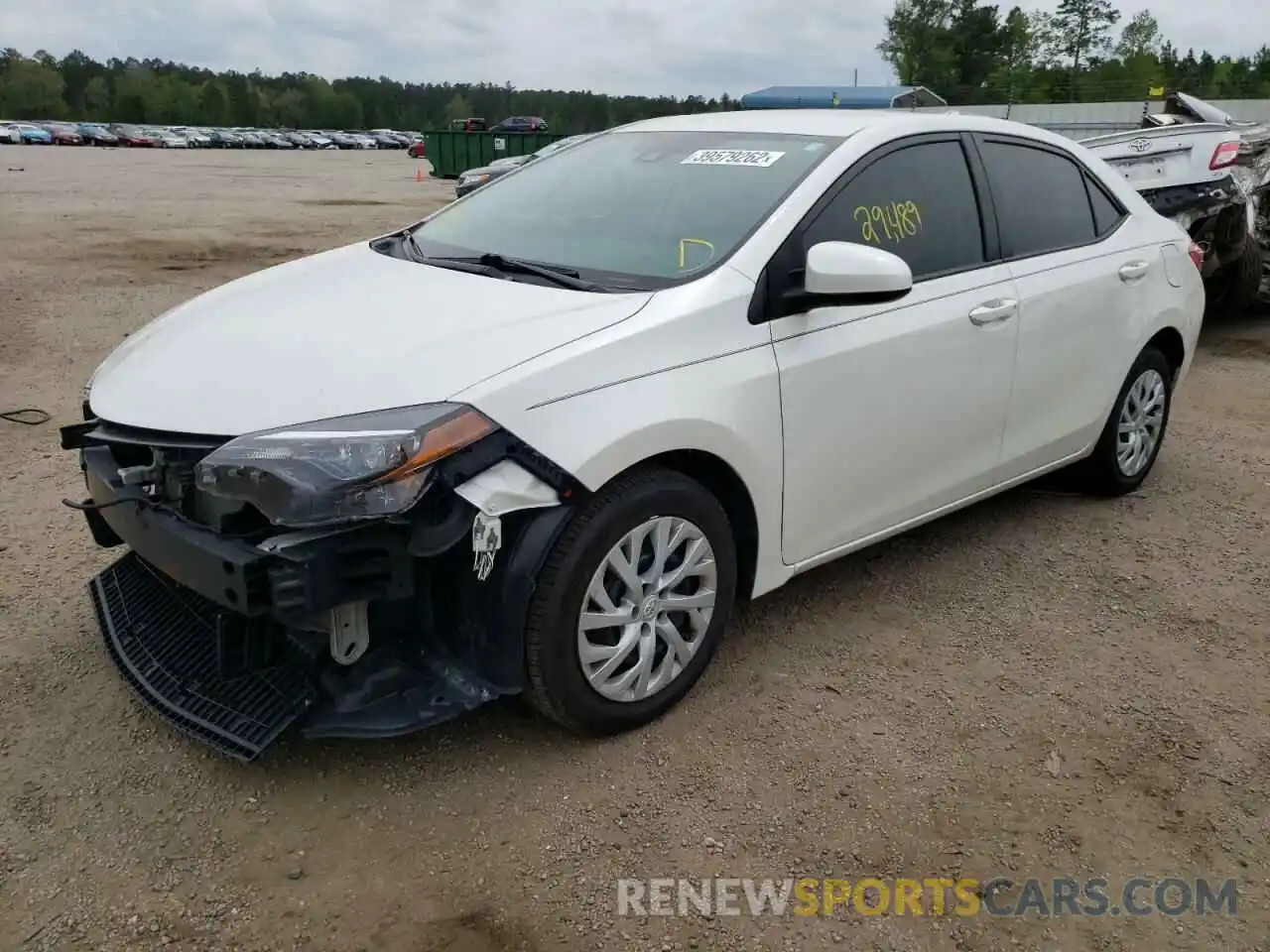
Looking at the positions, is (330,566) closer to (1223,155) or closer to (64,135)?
(1223,155)

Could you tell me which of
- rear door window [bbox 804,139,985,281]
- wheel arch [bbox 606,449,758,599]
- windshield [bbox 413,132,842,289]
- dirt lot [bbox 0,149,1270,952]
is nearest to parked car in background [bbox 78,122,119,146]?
dirt lot [bbox 0,149,1270,952]

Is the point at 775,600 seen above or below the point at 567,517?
below

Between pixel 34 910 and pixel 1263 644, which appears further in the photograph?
pixel 1263 644

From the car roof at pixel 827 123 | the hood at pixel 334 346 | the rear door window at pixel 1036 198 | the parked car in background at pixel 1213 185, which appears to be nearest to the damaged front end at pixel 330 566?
the hood at pixel 334 346

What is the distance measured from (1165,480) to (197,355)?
4448 millimetres

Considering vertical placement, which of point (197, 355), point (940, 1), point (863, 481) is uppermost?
point (940, 1)

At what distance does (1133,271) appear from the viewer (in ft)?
14.7

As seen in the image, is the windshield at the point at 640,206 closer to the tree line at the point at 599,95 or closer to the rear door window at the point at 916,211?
the rear door window at the point at 916,211

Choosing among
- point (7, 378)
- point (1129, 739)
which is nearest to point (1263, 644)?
point (1129, 739)

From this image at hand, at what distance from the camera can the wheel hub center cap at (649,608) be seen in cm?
288

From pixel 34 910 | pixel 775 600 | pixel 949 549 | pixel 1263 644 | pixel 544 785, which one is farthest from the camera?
pixel 949 549

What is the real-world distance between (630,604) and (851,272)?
1103 mm

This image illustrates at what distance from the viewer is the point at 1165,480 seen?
206 inches

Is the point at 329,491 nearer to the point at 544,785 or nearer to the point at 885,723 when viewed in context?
the point at 544,785
